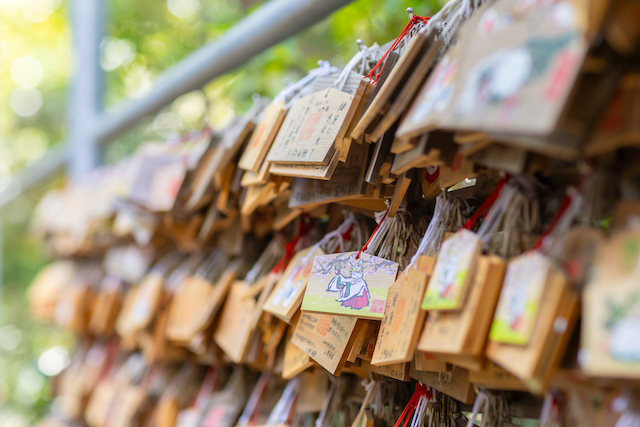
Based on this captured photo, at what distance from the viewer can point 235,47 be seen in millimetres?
1050

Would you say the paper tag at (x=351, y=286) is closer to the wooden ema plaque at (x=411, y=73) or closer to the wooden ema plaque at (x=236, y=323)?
the wooden ema plaque at (x=411, y=73)

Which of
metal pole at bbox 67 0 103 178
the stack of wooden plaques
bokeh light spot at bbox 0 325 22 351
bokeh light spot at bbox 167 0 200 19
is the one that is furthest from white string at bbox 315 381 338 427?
bokeh light spot at bbox 0 325 22 351

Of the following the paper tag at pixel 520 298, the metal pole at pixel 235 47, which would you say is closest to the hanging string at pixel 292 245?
the metal pole at pixel 235 47

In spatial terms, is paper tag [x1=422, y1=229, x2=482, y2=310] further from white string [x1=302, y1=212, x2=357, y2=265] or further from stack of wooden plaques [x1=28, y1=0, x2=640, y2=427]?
white string [x1=302, y1=212, x2=357, y2=265]

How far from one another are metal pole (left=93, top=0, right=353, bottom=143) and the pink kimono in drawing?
A: 443 millimetres

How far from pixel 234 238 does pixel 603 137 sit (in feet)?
2.47

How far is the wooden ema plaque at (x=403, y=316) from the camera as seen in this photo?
0.47m

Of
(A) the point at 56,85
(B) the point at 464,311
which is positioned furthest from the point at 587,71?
(A) the point at 56,85

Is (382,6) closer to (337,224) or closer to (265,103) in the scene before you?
(265,103)

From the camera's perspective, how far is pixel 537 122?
0.32 m

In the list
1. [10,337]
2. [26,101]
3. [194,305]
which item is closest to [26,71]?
[26,101]

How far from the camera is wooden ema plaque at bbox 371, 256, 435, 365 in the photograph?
472 millimetres

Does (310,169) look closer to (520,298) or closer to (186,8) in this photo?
(520,298)

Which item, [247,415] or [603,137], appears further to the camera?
[247,415]
